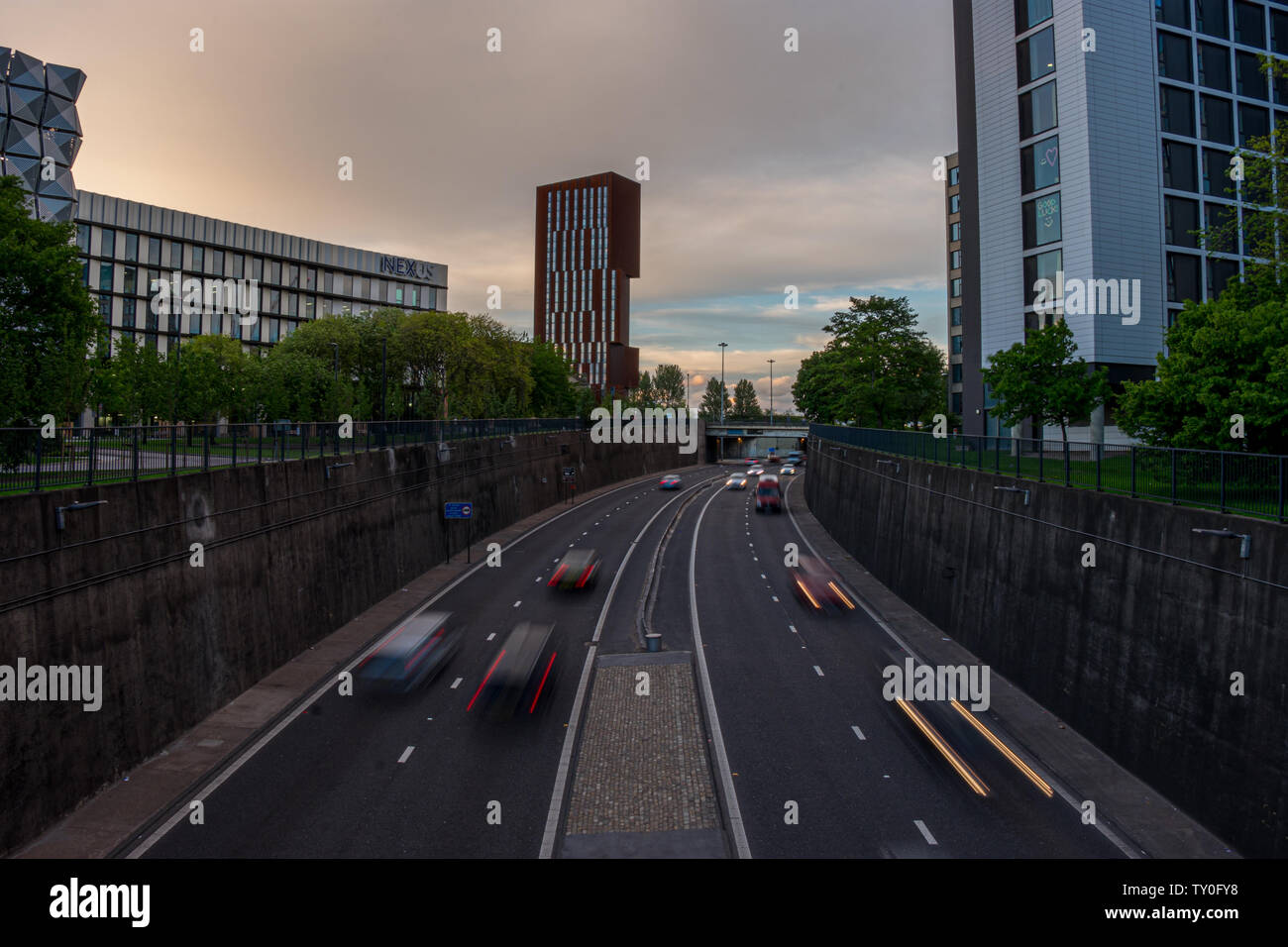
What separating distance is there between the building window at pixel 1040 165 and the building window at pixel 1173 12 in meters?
9.12

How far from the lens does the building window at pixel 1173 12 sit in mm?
43094

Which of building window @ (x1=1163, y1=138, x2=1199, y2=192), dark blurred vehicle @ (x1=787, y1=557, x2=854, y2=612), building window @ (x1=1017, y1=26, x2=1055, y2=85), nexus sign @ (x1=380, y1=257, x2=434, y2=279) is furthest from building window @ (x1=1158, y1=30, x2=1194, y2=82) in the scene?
nexus sign @ (x1=380, y1=257, x2=434, y2=279)

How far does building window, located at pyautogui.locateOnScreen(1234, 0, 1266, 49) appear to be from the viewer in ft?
149

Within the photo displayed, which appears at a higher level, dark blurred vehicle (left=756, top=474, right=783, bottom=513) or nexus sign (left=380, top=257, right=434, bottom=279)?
nexus sign (left=380, top=257, right=434, bottom=279)

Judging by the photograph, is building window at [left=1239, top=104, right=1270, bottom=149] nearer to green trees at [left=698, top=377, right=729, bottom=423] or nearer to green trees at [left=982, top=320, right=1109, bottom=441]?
green trees at [left=982, top=320, right=1109, bottom=441]

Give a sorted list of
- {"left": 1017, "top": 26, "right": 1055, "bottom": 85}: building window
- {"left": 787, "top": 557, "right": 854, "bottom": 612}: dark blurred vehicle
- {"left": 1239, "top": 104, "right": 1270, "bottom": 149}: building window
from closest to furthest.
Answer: {"left": 787, "top": 557, "right": 854, "bottom": 612}: dark blurred vehicle → {"left": 1017, "top": 26, "right": 1055, "bottom": 85}: building window → {"left": 1239, "top": 104, "right": 1270, "bottom": 149}: building window

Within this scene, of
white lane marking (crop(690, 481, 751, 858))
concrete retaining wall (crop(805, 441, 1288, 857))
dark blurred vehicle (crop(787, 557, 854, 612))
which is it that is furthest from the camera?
dark blurred vehicle (crop(787, 557, 854, 612))

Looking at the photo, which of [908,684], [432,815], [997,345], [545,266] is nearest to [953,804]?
[908,684]

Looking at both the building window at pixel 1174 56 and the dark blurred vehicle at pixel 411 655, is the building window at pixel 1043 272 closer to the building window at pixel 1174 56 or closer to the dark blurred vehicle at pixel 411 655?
the building window at pixel 1174 56

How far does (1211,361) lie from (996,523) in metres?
7.30

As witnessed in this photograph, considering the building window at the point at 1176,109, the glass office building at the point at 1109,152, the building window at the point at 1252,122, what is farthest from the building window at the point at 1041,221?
the building window at the point at 1252,122

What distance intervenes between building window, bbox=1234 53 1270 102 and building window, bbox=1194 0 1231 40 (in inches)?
68.5

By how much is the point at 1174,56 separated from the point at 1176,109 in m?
3.03

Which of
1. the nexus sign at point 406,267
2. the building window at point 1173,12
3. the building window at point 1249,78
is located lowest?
the building window at point 1249,78
